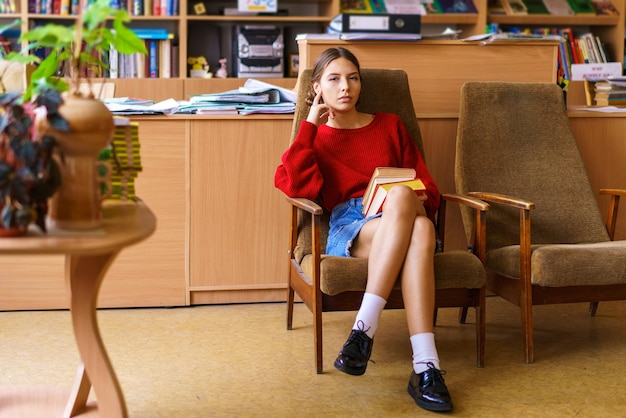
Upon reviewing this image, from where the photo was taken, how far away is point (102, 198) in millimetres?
1588

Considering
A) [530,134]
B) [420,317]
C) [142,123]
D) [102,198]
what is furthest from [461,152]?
[102,198]

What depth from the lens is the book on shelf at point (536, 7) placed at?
17.8 ft

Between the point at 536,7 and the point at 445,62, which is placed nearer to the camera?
the point at 445,62

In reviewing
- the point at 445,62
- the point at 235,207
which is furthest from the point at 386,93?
the point at 235,207

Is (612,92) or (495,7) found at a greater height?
(495,7)

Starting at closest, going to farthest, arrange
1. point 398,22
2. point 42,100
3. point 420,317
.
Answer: point 42,100, point 420,317, point 398,22

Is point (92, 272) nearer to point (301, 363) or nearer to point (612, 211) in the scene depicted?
point (301, 363)

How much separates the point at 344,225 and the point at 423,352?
1.82ft

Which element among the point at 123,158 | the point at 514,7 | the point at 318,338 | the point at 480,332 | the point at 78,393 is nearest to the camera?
the point at 123,158

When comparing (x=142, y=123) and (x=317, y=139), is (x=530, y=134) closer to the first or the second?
(x=317, y=139)

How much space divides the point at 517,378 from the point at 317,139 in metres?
0.98

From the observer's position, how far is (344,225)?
2734 millimetres

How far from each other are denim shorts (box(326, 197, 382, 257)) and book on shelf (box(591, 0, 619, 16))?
3.37 m

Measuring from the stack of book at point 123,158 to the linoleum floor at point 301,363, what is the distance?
71cm
